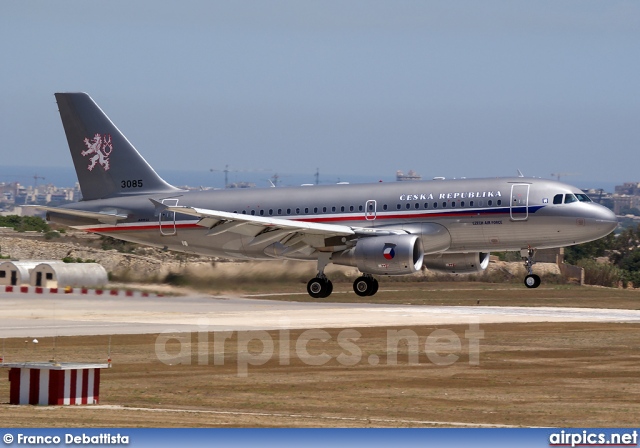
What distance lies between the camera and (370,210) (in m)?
54.3

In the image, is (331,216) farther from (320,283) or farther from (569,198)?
(569,198)

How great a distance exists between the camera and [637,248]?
13175cm

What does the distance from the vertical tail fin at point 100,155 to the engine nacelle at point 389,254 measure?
1178 cm

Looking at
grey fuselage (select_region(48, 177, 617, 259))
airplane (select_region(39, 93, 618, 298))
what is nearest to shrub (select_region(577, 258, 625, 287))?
airplane (select_region(39, 93, 618, 298))

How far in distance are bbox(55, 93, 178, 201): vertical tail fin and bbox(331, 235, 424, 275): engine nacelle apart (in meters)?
11.8

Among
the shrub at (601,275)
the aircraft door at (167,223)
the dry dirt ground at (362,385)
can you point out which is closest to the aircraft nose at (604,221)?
the dry dirt ground at (362,385)

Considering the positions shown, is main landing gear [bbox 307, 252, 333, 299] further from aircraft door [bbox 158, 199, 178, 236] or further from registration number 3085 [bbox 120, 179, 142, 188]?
registration number 3085 [bbox 120, 179, 142, 188]

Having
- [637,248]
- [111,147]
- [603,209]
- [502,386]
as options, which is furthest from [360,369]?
[637,248]

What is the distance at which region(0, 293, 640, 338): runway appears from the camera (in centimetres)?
5678

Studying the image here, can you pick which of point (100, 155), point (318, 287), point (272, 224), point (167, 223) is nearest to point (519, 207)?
point (318, 287)

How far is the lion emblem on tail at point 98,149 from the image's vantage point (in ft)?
197

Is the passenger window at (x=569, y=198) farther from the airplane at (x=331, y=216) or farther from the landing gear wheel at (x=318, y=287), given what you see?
the landing gear wheel at (x=318, y=287)

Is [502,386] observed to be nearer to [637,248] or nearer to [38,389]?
[38,389]

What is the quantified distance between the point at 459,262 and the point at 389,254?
5.72m
